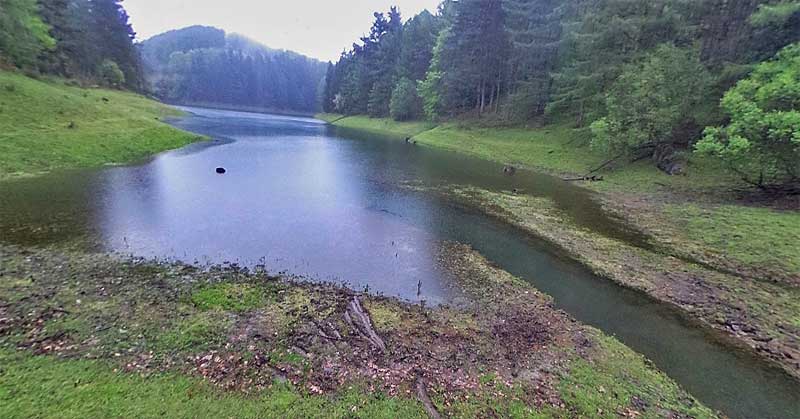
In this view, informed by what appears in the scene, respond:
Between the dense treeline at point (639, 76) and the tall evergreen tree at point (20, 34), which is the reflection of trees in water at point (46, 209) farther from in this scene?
the dense treeline at point (639, 76)

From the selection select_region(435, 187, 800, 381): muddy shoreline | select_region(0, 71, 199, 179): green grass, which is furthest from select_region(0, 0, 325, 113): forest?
select_region(435, 187, 800, 381): muddy shoreline

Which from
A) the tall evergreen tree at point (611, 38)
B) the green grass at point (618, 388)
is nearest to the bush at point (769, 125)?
the tall evergreen tree at point (611, 38)

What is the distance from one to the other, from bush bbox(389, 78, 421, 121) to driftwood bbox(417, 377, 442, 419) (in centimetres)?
6935

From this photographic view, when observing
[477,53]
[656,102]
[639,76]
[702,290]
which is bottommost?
[702,290]

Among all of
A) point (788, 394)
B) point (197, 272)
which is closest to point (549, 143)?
point (788, 394)

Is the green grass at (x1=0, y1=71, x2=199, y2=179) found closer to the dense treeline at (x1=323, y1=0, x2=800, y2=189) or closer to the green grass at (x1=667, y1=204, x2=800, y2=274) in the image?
the green grass at (x1=667, y1=204, x2=800, y2=274)

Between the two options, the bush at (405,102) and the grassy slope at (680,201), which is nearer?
the grassy slope at (680,201)

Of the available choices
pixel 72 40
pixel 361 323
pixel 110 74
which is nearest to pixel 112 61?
pixel 110 74

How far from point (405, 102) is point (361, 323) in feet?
222

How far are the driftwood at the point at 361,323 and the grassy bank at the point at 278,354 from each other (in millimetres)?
77

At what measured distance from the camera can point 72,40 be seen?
5712 cm

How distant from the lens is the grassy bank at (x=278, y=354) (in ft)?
20.9

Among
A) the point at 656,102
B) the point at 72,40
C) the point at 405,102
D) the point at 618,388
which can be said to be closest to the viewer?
the point at 618,388

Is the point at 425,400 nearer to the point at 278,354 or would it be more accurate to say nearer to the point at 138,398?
the point at 278,354
